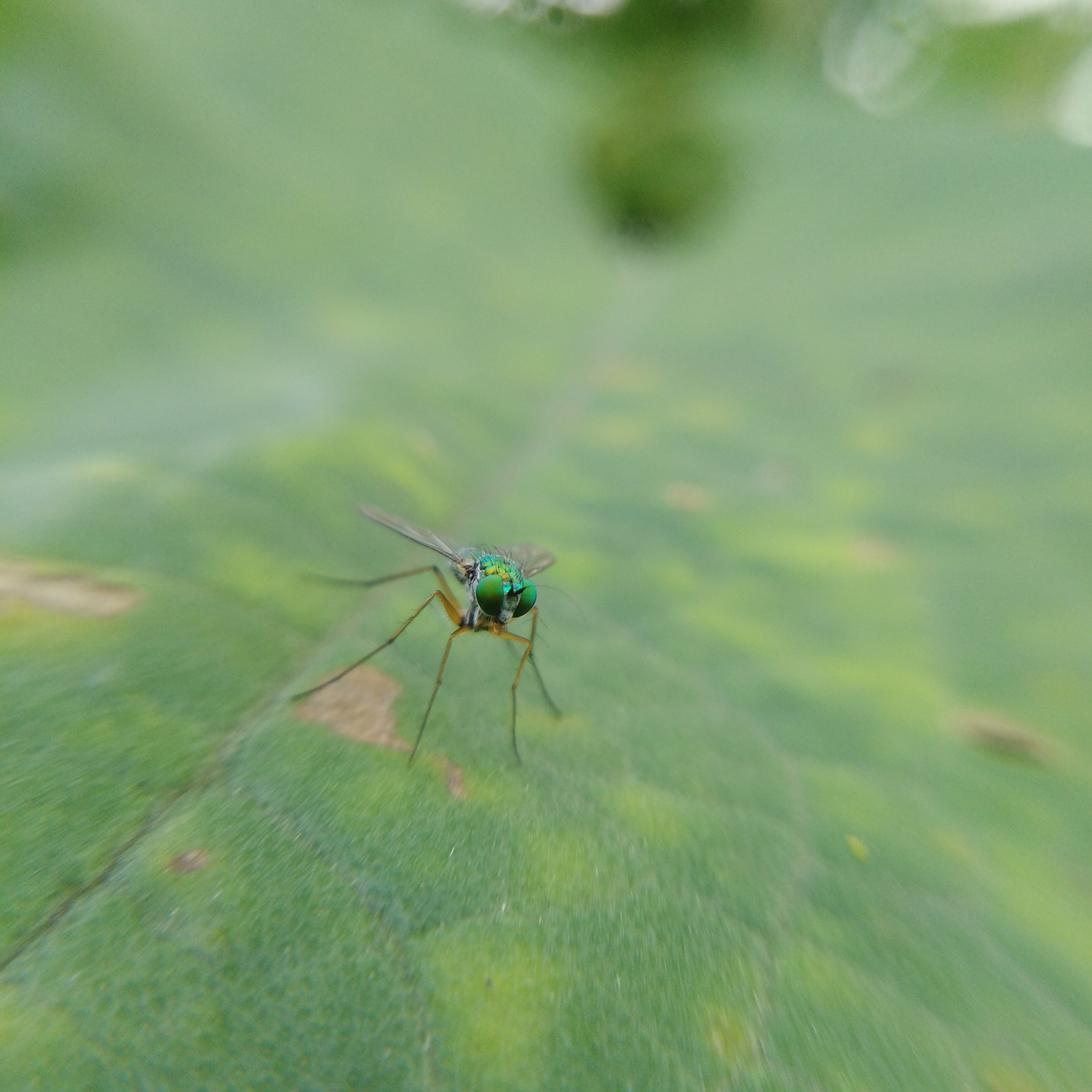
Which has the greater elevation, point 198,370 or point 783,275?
point 783,275

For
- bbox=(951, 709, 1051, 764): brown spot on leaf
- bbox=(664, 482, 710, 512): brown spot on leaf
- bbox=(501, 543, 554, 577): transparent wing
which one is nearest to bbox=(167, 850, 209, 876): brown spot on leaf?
bbox=(501, 543, 554, 577): transparent wing

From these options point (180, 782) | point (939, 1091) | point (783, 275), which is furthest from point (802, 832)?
point (783, 275)

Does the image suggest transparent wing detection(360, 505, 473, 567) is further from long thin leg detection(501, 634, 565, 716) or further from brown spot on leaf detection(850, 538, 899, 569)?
brown spot on leaf detection(850, 538, 899, 569)

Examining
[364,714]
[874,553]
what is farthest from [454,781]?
[874,553]

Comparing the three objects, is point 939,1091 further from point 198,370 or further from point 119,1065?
point 198,370

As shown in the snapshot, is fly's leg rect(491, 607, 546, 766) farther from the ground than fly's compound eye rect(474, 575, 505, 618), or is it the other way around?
fly's compound eye rect(474, 575, 505, 618)

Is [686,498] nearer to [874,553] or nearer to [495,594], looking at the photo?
[874,553]
